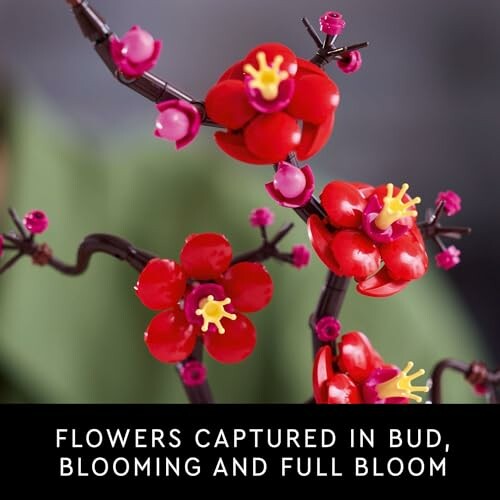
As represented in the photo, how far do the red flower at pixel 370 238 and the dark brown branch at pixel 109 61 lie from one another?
72 millimetres

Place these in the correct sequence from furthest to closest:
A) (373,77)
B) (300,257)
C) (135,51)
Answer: (373,77) < (300,257) < (135,51)

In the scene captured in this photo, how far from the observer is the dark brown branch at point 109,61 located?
343 mm

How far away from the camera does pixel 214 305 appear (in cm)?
38

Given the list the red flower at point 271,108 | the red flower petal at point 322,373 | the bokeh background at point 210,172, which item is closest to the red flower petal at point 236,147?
the red flower at point 271,108

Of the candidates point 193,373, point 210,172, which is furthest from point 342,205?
point 210,172

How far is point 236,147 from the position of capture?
1.16ft

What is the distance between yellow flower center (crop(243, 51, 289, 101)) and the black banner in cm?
16

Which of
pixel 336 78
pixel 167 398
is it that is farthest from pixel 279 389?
pixel 336 78

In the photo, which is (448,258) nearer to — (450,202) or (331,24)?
(450,202)

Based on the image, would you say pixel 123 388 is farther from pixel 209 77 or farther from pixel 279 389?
pixel 209 77

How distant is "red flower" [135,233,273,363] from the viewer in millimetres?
377

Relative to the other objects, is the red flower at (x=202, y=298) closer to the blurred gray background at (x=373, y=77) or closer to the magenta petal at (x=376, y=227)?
the magenta petal at (x=376, y=227)

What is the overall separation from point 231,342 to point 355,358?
0.06 m

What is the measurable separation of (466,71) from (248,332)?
79cm
